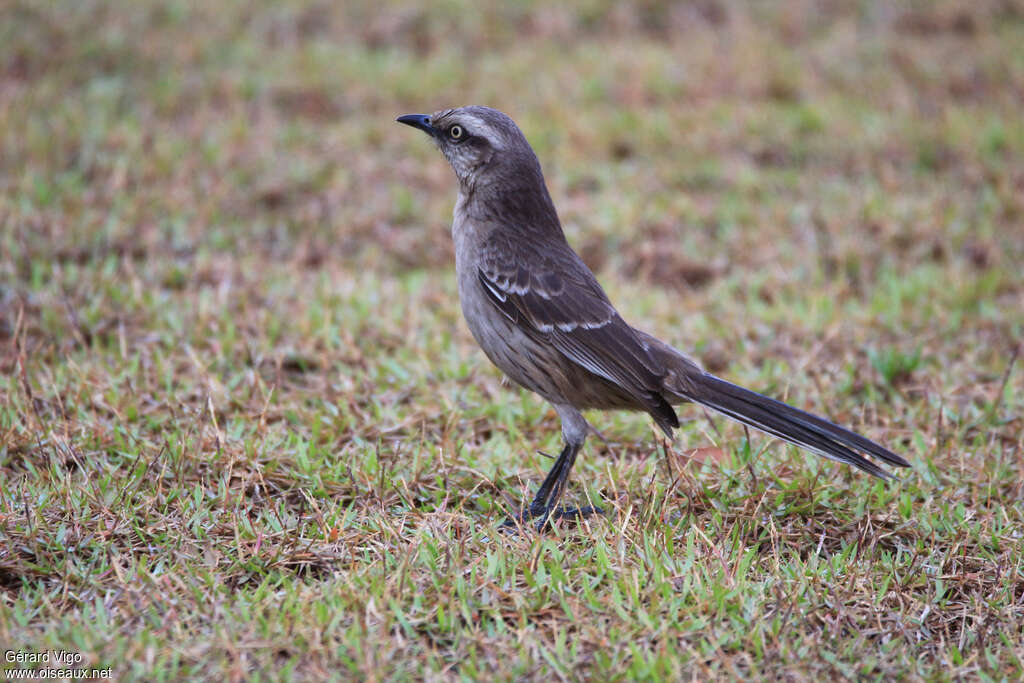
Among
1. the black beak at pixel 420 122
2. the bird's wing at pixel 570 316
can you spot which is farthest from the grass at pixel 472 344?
the black beak at pixel 420 122

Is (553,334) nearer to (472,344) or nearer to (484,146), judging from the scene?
(484,146)

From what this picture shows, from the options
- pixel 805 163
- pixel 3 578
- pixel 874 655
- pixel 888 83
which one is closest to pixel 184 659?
pixel 3 578

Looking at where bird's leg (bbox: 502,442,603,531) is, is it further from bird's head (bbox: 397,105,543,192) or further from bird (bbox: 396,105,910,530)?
bird's head (bbox: 397,105,543,192)

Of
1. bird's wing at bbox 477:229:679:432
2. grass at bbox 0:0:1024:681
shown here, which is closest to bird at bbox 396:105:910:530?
bird's wing at bbox 477:229:679:432

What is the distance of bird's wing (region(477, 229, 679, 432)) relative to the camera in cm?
453

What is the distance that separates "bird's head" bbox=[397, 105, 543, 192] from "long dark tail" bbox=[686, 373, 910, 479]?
144 centimetres

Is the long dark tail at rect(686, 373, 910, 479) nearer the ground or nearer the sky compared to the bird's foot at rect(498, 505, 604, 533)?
nearer the sky

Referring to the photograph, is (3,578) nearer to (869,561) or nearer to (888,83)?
(869,561)

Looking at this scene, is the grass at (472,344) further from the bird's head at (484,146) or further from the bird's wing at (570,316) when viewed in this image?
the bird's head at (484,146)

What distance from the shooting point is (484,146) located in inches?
202

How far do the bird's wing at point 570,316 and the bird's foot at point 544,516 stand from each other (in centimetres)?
51

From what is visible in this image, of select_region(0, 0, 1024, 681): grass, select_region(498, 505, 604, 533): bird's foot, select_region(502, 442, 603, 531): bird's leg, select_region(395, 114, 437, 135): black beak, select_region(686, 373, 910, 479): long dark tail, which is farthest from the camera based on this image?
select_region(395, 114, 437, 135): black beak

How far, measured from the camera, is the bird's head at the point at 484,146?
5086 mm

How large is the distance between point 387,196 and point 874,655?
18.4 feet
